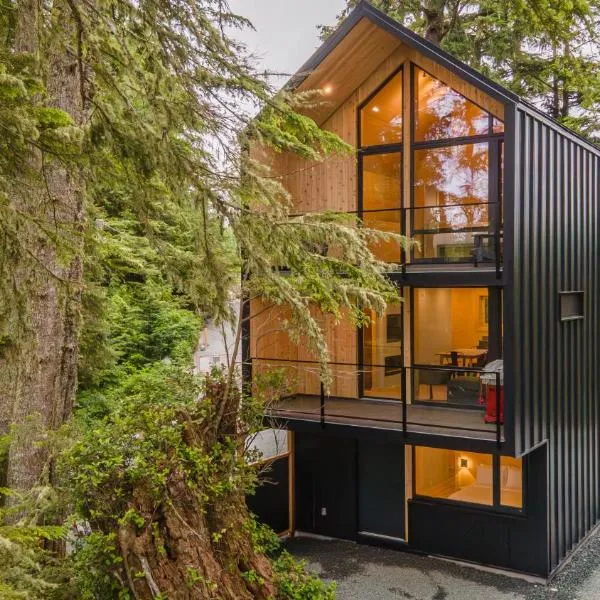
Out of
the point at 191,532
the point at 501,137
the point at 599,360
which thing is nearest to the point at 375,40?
the point at 501,137

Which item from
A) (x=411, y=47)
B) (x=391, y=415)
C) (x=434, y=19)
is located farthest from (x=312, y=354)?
(x=434, y=19)

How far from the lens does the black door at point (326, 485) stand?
35.4ft

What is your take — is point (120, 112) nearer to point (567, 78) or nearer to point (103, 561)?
point (103, 561)

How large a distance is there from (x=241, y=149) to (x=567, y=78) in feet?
45.7

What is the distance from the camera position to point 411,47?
9.52m

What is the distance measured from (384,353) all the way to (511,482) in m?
2.66

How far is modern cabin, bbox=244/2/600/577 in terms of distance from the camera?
8.79 m

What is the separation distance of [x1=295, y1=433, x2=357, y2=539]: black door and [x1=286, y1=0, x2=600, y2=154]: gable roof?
5.72 meters

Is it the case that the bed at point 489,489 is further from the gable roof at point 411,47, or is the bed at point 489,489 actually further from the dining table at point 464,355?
the gable roof at point 411,47

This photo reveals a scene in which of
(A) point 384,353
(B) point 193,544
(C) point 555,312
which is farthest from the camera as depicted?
(A) point 384,353

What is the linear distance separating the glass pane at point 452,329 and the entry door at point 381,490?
1563mm

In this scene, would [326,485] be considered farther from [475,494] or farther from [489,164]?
[489,164]

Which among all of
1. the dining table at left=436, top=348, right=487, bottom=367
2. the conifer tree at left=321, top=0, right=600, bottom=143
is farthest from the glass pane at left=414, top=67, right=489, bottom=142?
the conifer tree at left=321, top=0, right=600, bottom=143

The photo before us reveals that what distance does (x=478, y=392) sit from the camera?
958 cm
